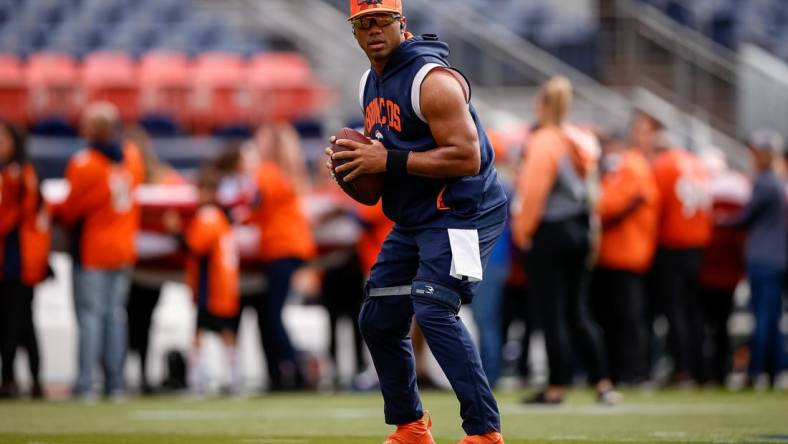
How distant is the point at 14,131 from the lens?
10.4 metres

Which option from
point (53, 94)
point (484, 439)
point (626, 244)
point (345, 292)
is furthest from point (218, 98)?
point (484, 439)

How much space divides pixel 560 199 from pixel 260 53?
10.4 meters

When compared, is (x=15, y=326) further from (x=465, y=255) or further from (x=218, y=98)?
(x=218, y=98)

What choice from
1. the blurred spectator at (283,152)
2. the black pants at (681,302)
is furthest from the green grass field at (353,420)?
the blurred spectator at (283,152)

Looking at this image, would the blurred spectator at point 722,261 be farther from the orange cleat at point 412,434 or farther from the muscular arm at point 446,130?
the muscular arm at point 446,130

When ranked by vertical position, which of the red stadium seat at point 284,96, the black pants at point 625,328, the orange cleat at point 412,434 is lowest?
the orange cleat at point 412,434

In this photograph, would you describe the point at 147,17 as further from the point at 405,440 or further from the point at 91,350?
the point at 405,440

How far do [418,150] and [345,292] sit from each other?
7.03 metres

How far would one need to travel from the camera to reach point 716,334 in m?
12.5

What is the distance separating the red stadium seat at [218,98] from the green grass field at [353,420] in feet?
24.7

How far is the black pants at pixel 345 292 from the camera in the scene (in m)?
12.2

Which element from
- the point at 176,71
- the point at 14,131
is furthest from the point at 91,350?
the point at 176,71

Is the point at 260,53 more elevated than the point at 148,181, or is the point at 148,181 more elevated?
the point at 260,53

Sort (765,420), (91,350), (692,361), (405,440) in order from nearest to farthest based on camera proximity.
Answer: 1. (405,440)
2. (765,420)
3. (91,350)
4. (692,361)
